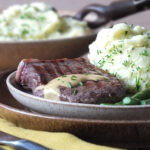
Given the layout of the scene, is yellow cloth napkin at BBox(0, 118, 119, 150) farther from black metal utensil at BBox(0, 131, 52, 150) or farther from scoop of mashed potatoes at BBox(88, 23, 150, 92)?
scoop of mashed potatoes at BBox(88, 23, 150, 92)

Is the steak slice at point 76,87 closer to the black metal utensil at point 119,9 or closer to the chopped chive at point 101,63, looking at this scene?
the chopped chive at point 101,63

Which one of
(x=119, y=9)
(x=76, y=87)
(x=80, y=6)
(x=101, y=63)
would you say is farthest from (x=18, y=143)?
(x=80, y=6)

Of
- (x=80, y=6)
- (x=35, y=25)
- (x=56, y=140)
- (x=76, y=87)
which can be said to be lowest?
(x=80, y=6)

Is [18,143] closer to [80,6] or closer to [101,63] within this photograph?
[101,63]

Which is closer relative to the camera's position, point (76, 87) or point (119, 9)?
point (76, 87)

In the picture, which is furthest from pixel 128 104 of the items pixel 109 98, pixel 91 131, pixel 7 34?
pixel 7 34

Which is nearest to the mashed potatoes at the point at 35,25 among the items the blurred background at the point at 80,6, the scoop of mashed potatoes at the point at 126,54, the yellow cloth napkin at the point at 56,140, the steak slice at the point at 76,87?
the scoop of mashed potatoes at the point at 126,54

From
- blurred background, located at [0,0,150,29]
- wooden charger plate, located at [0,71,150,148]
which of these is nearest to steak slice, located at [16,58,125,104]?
wooden charger plate, located at [0,71,150,148]
